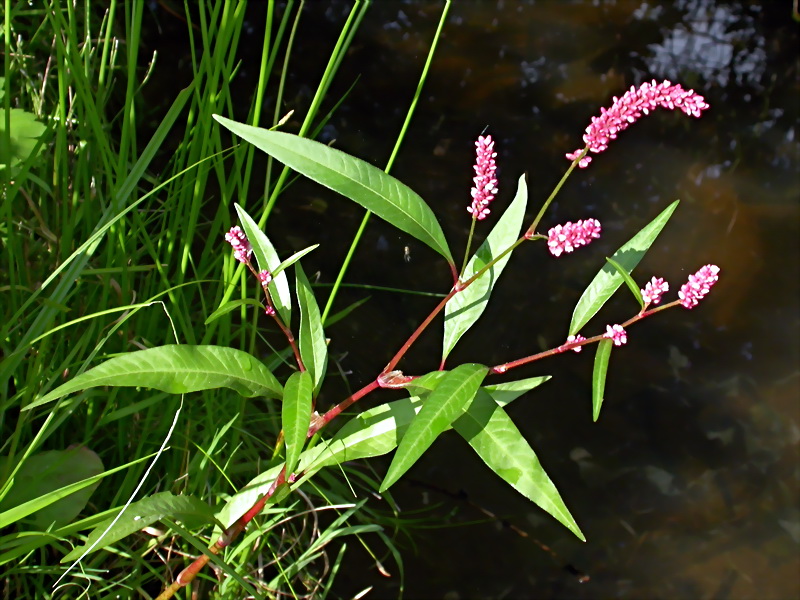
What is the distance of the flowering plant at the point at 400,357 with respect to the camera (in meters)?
0.68

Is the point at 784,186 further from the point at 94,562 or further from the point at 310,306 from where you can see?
the point at 94,562

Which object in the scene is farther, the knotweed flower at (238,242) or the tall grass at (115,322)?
the tall grass at (115,322)

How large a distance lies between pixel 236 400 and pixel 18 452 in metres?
0.32

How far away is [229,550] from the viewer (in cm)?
104

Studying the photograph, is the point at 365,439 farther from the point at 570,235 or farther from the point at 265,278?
the point at 570,235

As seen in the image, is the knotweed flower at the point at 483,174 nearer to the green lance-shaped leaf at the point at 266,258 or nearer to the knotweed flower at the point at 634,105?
the knotweed flower at the point at 634,105

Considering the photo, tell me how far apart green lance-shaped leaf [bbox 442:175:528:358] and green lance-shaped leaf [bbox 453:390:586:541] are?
119 mm

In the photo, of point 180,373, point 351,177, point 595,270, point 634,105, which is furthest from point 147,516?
point 595,270

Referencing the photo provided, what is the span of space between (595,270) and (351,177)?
41.0 inches

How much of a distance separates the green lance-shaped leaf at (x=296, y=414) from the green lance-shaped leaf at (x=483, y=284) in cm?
17

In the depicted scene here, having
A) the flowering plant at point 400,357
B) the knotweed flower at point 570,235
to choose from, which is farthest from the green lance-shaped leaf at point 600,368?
the knotweed flower at point 570,235

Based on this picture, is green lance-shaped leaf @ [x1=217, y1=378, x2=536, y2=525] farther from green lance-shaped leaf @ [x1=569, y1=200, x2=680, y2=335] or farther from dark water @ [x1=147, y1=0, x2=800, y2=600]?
dark water @ [x1=147, y1=0, x2=800, y2=600]

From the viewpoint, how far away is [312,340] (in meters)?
0.84

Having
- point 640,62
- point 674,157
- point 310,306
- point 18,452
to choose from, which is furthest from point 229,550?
point 640,62
